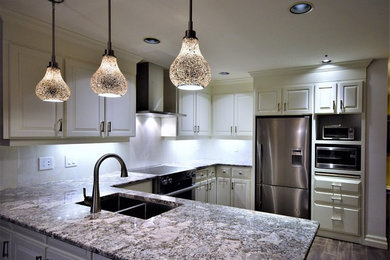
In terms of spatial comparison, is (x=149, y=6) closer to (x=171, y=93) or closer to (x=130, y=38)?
(x=130, y=38)

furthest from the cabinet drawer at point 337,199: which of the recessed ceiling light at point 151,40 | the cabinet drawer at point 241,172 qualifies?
the recessed ceiling light at point 151,40

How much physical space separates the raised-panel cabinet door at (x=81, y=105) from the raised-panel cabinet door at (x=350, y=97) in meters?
2.93

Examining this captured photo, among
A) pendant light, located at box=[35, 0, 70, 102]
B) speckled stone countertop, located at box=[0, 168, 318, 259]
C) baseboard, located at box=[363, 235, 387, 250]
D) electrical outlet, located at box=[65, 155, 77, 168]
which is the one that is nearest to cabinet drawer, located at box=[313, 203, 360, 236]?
baseboard, located at box=[363, 235, 387, 250]

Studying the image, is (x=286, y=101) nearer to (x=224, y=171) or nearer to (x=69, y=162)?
(x=224, y=171)

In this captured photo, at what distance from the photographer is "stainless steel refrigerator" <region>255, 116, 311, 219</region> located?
137 inches

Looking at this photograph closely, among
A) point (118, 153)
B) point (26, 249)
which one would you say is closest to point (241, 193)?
point (118, 153)

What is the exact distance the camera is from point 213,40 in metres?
A: 2.48

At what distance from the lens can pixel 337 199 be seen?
3.25 m

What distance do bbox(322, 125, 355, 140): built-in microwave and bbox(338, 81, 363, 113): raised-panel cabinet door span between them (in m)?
0.25

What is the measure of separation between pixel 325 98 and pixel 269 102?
29.2 inches

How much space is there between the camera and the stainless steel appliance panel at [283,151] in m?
3.48

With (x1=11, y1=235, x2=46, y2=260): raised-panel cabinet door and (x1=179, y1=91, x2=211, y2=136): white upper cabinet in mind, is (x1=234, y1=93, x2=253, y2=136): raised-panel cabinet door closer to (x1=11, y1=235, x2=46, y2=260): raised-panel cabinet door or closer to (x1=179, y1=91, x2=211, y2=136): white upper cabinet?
(x1=179, y1=91, x2=211, y2=136): white upper cabinet

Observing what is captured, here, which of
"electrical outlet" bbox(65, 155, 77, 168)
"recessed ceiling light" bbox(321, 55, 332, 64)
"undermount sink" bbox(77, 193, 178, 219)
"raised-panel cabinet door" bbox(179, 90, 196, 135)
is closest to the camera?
"undermount sink" bbox(77, 193, 178, 219)

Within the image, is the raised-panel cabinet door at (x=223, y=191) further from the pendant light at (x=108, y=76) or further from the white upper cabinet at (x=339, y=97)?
the pendant light at (x=108, y=76)
